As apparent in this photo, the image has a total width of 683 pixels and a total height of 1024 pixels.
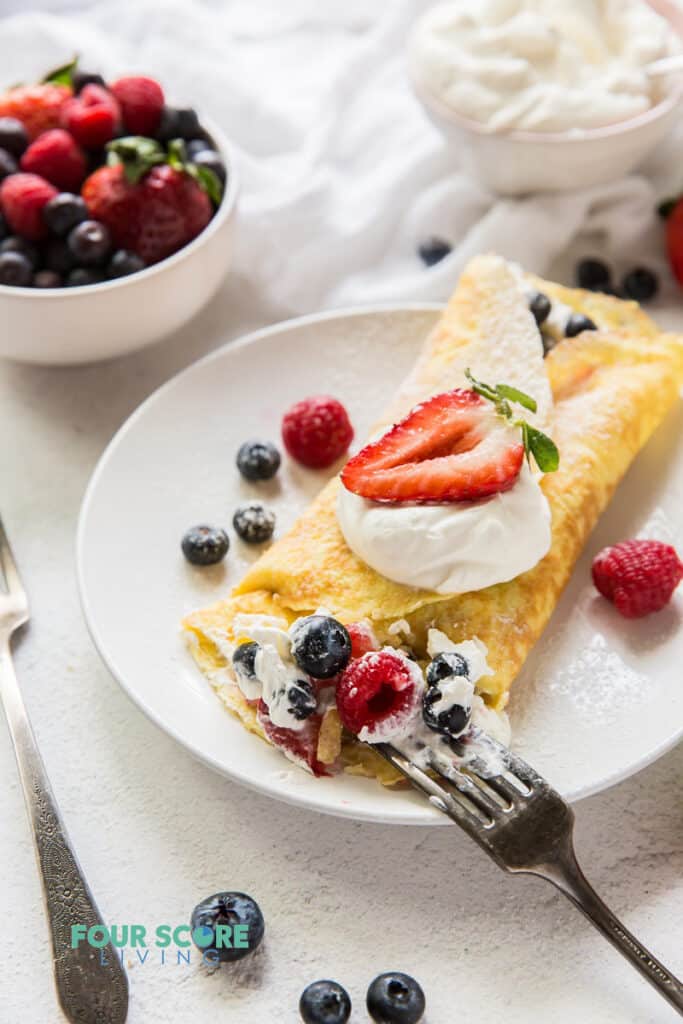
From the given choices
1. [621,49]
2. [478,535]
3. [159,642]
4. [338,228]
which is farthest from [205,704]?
[621,49]

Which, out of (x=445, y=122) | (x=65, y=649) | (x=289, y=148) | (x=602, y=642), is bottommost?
(x=65, y=649)

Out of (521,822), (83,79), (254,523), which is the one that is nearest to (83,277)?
(83,79)

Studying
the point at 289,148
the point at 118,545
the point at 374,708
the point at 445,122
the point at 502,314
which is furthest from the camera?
the point at 289,148

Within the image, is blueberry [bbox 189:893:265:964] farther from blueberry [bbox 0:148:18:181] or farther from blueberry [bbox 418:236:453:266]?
blueberry [bbox 418:236:453:266]

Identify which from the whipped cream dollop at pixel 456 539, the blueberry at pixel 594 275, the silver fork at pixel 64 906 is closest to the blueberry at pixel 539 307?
the blueberry at pixel 594 275

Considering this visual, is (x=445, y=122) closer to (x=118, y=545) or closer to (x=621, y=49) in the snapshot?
(x=621, y=49)

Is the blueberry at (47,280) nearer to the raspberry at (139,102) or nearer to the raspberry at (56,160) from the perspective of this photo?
the raspberry at (56,160)
